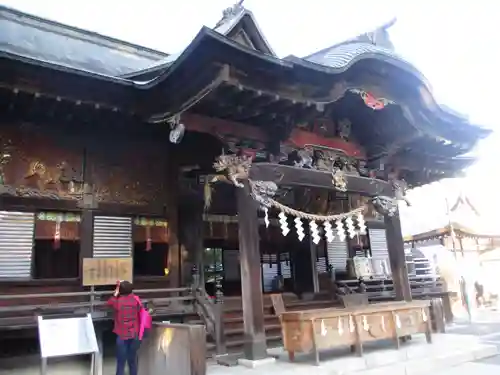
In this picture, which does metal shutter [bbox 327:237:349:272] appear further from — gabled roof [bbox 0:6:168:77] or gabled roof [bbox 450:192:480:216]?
gabled roof [bbox 450:192:480:216]

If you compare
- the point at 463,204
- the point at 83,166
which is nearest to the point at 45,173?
the point at 83,166

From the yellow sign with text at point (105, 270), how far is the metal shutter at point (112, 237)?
4.4 inches

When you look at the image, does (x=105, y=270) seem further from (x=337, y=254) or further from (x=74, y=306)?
(x=337, y=254)

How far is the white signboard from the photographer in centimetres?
564

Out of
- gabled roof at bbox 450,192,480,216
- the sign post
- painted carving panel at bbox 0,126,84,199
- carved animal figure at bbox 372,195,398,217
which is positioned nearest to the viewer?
the sign post

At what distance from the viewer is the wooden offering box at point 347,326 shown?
22.7ft

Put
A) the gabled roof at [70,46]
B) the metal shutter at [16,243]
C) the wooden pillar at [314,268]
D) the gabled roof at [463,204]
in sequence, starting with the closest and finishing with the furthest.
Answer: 1. the metal shutter at [16,243]
2. the gabled roof at [70,46]
3. the wooden pillar at [314,268]
4. the gabled roof at [463,204]

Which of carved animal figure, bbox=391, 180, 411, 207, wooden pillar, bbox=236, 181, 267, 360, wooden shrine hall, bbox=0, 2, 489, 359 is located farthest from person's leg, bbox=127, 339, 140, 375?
carved animal figure, bbox=391, 180, 411, 207

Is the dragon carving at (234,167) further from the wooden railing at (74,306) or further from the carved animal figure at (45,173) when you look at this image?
the carved animal figure at (45,173)

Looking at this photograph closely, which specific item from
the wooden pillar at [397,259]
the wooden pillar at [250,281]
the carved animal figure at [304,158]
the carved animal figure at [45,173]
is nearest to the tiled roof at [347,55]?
the carved animal figure at [304,158]

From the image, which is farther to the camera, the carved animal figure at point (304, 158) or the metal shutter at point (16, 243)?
the carved animal figure at point (304, 158)

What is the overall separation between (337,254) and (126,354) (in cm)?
880

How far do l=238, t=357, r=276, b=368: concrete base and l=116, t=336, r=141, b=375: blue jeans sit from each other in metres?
1.77

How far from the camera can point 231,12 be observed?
907 cm
